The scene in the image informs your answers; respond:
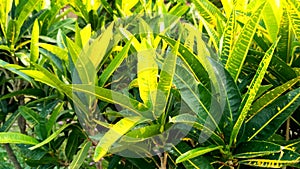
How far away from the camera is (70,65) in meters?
1.40

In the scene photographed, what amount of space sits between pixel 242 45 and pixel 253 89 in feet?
0.48

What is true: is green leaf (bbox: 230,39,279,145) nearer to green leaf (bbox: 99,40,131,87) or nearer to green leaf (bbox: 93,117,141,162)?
green leaf (bbox: 93,117,141,162)

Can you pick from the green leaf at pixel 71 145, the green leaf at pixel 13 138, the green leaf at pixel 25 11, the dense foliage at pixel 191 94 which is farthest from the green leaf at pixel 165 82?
the green leaf at pixel 25 11

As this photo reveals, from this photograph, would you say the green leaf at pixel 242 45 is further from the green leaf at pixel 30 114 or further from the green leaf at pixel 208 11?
the green leaf at pixel 30 114

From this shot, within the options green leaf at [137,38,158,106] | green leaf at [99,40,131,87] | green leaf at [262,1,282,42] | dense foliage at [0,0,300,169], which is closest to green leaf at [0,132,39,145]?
dense foliage at [0,0,300,169]

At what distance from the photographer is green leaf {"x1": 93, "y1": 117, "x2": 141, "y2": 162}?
1119mm

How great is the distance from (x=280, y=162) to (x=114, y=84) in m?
0.67

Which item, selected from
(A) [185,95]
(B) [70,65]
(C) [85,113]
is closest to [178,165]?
(A) [185,95]

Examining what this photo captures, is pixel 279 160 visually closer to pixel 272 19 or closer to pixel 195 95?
pixel 195 95

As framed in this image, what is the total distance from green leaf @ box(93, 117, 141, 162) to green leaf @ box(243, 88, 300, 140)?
0.97ft

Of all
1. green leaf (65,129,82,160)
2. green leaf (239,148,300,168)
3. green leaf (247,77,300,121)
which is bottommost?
green leaf (65,129,82,160)

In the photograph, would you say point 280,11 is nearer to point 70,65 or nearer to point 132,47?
point 132,47

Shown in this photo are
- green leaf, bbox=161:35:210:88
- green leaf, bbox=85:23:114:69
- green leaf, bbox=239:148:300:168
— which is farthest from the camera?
A: green leaf, bbox=85:23:114:69

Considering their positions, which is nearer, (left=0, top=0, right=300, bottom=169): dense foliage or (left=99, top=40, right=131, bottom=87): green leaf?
(left=0, top=0, right=300, bottom=169): dense foliage
